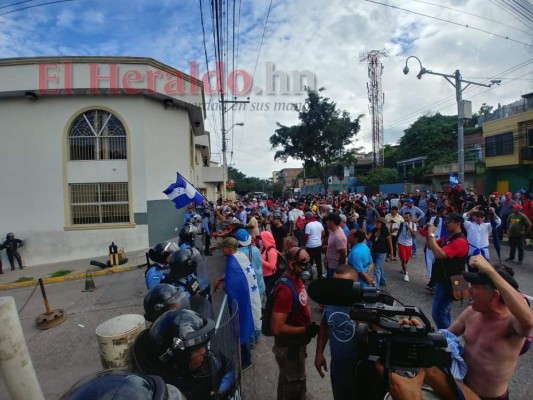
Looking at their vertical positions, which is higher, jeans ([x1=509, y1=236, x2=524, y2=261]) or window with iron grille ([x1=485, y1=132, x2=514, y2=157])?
window with iron grille ([x1=485, y1=132, x2=514, y2=157])

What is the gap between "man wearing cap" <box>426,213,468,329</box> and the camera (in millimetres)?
3545

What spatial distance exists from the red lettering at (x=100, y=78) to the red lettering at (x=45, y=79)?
121 cm

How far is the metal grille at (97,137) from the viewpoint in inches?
442

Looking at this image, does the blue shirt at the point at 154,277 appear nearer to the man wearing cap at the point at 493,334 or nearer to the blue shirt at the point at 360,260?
the blue shirt at the point at 360,260

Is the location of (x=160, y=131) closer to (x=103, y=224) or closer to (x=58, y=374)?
(x=103, y=224)

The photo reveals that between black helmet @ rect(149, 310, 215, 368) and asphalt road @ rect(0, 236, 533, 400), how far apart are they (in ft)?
6.33

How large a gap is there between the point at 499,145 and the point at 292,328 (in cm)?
2903

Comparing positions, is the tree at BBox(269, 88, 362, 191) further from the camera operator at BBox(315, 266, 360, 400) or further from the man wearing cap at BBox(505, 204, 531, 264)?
the camera operator at BBox(315, 266, 360, 400)

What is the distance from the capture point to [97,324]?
5.41 m

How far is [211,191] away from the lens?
92.5ft

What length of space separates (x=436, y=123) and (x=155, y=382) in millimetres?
40724

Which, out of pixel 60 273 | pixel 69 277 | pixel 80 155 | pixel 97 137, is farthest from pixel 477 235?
pixel 80 155

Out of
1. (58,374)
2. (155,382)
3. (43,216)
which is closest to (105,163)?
(43,216)

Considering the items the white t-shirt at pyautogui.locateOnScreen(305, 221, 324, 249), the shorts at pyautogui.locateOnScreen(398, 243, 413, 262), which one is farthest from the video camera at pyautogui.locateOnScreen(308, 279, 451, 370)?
the shorts at pyautogui.locateOnScreen(398, 243, 413, 262)
